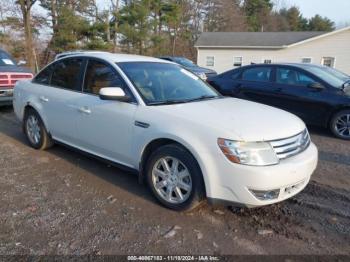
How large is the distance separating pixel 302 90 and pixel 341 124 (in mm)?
1046

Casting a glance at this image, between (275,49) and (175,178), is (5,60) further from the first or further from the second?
(275,49)

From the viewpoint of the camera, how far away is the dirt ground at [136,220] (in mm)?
2820

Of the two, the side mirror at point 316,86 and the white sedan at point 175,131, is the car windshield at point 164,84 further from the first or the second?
the side mirror at point 316,86

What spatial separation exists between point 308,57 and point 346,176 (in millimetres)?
23744

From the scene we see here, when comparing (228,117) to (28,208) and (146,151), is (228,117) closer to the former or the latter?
(146,151)

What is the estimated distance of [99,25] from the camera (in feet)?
90.1

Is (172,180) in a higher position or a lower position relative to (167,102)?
lower

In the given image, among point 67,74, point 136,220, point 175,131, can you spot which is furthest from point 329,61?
point 136,220

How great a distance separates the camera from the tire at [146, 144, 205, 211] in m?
3.13

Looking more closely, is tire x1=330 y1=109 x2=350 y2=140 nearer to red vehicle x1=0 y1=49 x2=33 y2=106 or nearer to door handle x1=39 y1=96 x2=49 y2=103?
door handle x1=39 y1=96 x2=49 y2=103

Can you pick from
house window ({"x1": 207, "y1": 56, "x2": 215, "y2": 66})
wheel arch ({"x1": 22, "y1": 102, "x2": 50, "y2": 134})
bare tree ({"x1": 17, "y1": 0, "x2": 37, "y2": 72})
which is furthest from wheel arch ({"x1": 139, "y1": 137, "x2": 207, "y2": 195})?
house window ({"x1": 207, "y1": 56, "x2": 215, "y2": 66})

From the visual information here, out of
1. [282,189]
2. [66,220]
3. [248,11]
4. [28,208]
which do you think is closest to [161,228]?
[66,220]

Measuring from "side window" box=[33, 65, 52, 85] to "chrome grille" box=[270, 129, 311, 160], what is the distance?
373cm

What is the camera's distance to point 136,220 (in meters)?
3.24
